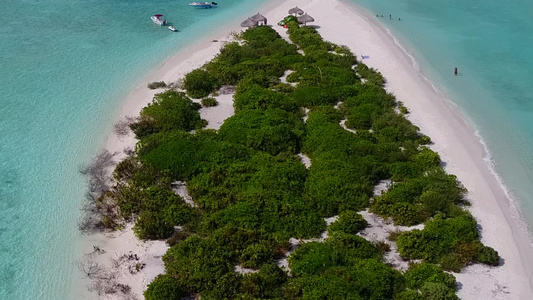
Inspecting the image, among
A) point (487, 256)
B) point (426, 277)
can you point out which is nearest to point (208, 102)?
point (426, 277)

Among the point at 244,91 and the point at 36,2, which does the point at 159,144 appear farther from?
the point at 36,2

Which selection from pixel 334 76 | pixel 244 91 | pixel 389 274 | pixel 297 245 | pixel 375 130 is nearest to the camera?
pixel 389 274

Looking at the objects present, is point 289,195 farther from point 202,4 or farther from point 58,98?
point 202,4

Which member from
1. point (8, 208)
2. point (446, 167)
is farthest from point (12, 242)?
point (446, 167)

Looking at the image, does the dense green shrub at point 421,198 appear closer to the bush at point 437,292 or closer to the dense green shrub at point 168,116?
the bush at point 437,292

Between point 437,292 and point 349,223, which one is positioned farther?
point 349,223

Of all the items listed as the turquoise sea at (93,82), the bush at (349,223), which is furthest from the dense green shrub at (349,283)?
the turquoise sea at (93,82)
